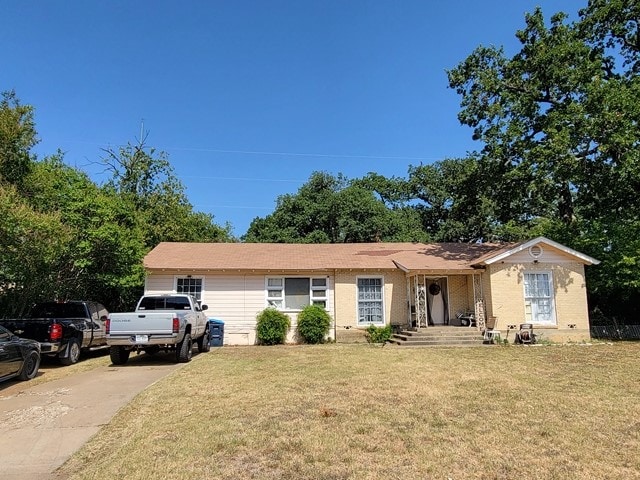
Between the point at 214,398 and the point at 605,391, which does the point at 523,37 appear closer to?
the point at 605,391

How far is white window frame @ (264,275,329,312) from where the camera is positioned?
1800 centimetres

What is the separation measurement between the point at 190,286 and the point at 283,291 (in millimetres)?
3709

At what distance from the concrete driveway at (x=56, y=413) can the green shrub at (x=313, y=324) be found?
6.37m

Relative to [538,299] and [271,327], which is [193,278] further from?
[538,299]

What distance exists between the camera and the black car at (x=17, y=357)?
29.3 feet

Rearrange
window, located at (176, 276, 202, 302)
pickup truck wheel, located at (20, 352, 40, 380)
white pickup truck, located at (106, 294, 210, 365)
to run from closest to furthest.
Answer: pickup truck wheel, located at (20, 352, 40, 380) < white pickup truck, located at (106, 294, 210, 365) < window, located at (176, 276, 202, 302)

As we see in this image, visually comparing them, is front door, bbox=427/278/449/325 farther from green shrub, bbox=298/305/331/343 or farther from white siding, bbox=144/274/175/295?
white siding, bbox=144/274/175/295

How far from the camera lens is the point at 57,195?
1520 cm

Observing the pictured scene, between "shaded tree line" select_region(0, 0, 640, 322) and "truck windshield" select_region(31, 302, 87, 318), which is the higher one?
"shaded tree line" select_region(0, 0, 640, 322)

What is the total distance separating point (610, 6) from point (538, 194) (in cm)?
839

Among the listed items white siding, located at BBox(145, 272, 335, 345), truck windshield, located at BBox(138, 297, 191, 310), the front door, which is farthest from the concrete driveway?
the front door

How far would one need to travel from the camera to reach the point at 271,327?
17141 mm

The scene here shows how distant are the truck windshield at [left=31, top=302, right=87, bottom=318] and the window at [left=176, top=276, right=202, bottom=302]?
4332mm

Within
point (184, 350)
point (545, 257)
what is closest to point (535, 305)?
point (545, 257)
